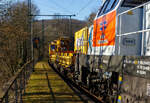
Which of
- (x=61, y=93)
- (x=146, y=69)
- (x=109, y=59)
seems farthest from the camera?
(x=61, y=93)

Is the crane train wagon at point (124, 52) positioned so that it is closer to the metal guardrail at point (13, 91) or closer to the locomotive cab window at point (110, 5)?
the locomotive cab window at point (110, 5)

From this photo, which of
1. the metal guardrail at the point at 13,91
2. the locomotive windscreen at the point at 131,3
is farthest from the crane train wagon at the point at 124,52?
the metal guardrail at the point at 13,91

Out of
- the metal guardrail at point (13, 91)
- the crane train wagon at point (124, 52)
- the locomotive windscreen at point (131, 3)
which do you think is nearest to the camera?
the crane train wagon at point (124, 52)

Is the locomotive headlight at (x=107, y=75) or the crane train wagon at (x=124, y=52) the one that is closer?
the crane train wagon at (x=124, y=52)

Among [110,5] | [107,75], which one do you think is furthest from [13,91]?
[110,5]

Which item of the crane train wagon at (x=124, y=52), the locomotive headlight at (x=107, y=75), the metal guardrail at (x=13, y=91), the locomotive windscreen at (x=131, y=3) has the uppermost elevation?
the locomotive windscreen at (x=131, y=3)

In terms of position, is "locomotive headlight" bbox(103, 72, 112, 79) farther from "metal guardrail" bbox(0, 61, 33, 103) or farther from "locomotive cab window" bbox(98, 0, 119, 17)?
"metal guardrail" bbox(0, 61, 33, 103)

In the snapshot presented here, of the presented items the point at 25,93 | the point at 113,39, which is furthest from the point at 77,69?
the point at 113,39

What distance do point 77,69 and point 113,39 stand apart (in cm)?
395

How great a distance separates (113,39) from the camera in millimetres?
4992

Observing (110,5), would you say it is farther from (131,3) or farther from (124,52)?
(124,52)

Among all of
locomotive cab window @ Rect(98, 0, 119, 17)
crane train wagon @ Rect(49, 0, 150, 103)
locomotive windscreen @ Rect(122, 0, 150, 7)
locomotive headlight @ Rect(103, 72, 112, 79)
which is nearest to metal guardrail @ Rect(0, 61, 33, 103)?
crane train wagon @ Rect(49, 0, 150, 103)

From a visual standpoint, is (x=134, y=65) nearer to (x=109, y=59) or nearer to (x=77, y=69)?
(x=109, y=59)

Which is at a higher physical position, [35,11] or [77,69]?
[35,11]
